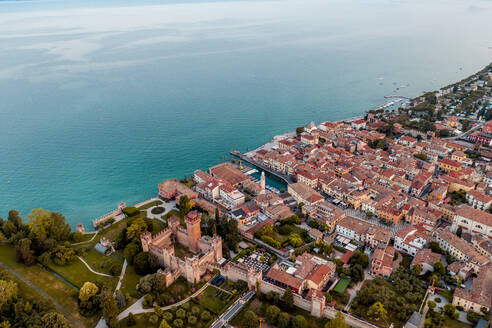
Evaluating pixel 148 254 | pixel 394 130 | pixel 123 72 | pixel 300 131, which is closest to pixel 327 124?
pixel 300 131

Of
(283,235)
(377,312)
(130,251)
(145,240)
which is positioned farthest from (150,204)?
(377,312)

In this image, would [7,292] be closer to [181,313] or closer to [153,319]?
[153,319]

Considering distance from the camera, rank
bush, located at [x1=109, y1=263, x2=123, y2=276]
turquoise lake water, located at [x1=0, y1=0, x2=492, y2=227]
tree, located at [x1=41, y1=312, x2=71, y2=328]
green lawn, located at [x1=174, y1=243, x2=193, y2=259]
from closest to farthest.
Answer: tree, located at [x1=41, y1=312, x2=71, y2=328], bush, located at [x1=109, y1=263, x2=123, y2=276], green lawn, located at [x1=174, y1=243, x2=193, y2=259], turquoise lake water, located at [x1=0, y1=0, x2=492, y2=227]

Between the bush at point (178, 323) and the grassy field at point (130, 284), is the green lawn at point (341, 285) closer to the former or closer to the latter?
the bush at point (178, 323)

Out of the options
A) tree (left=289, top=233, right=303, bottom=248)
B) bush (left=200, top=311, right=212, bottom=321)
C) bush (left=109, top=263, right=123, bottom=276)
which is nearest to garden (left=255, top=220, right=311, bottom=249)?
tree (left=289, top=233, right=303, bottom=248)

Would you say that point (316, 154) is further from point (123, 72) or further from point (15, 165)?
point (123, 72)

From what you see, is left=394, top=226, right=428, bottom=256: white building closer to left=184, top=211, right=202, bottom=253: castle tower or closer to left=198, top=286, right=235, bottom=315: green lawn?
left=198, top=286, right=235, bottom=315: green lawn

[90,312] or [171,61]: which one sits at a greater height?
[171,61]
